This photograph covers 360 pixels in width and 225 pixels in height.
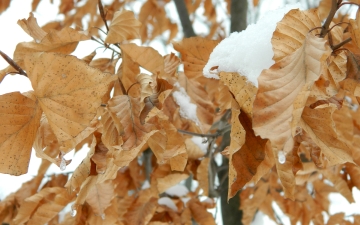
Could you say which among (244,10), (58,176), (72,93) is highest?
(72,93)

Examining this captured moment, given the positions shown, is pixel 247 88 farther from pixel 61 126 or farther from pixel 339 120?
pixel 339 120

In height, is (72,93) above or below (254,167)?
above

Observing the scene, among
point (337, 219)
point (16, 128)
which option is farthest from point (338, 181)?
point (16, 128)

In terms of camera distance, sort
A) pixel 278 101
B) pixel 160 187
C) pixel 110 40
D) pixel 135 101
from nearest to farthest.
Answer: pixel 278 101 < pixel 135 101 < pixel 110 40 < pixel 160 187

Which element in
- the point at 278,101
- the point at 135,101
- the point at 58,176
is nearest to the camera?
the point at 278,101

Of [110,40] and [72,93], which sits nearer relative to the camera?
[72,93]

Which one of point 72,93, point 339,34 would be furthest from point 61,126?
point 339,34

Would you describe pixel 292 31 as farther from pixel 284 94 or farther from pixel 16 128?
pixel 16 128
